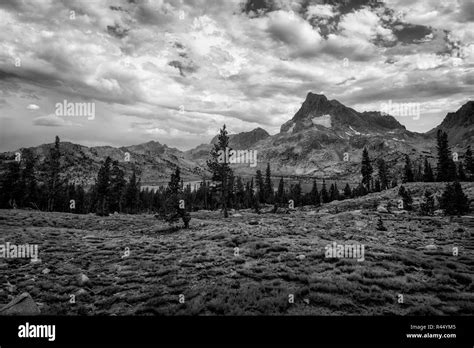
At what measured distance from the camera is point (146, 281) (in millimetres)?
13883

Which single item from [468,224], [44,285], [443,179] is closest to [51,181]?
[44,285]

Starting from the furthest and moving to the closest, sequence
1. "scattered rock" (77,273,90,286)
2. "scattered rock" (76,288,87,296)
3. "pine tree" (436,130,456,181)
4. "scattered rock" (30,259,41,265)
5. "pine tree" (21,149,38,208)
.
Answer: "pine tree" (436,130,456,181) → "pine tree" (21,149,38,208) → "scattered rock" (30,259,41,265) → "scattered rock" (77,273,90,286) → "scattered rock" (76,288,87,296)

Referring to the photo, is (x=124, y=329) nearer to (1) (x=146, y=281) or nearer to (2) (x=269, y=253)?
(1) (x=146, y=281)

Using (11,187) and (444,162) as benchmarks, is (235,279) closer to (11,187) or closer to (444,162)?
(11,187)

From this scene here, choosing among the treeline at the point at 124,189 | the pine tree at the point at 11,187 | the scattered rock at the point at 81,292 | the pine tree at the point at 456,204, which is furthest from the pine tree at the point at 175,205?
the pine tree at the point at 11,187

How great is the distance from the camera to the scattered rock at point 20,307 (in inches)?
345

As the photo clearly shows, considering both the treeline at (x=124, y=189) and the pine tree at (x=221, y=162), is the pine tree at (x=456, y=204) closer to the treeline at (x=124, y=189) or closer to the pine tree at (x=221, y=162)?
the treeline at (x=124, y=189)

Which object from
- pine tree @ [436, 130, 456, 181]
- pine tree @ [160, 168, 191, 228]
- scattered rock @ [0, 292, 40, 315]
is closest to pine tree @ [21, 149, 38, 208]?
pine tree @ [160, 168, 191, 228]

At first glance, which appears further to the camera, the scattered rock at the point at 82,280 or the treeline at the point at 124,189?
the treeline at the point at 124,189

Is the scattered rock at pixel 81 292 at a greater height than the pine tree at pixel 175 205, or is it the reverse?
the pine tree at pixel 175 205

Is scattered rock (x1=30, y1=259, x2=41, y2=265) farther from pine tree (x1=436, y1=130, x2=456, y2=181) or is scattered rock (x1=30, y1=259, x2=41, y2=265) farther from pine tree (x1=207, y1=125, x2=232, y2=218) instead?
pine tree (x1=436, y1=130, x2=456, y2=181)

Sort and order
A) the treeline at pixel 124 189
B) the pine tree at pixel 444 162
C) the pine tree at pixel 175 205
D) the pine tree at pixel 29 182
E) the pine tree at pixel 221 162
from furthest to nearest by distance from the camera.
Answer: the pine tree at pixel 444 162 < the pine tree at pixel 29 182 < the pine tree at pixel 221 162 < the treeline at pixel 124 189 < the pine tree at pixel 175 205

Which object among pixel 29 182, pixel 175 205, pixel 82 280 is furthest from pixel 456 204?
pixel 29 182

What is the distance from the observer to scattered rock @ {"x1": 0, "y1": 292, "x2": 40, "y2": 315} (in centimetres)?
877
